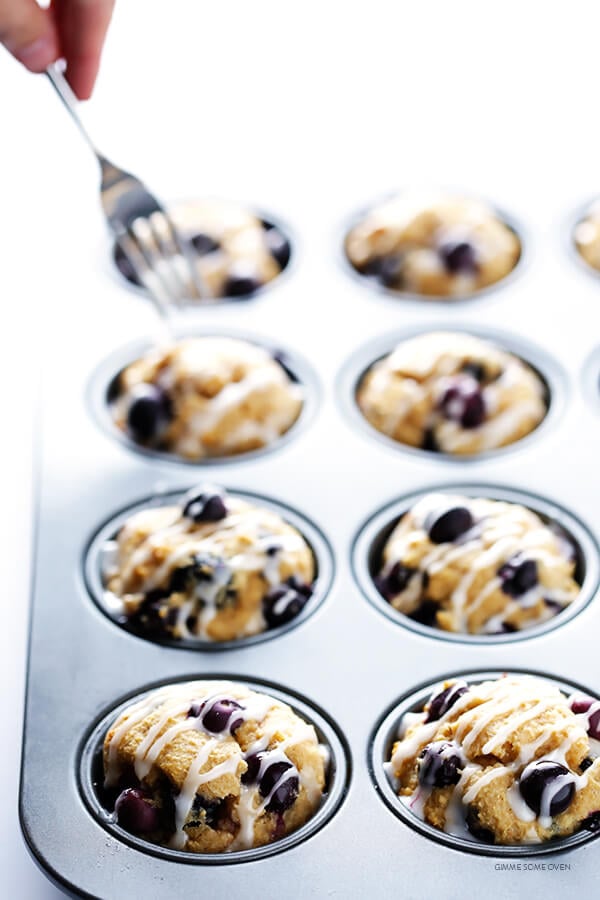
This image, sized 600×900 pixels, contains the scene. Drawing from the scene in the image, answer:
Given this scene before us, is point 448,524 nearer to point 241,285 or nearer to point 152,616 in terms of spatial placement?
point 152,616

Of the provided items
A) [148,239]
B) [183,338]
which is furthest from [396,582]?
[148,239]

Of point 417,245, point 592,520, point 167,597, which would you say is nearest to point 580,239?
point 417,245

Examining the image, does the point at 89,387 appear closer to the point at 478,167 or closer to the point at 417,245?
the point at 417,245

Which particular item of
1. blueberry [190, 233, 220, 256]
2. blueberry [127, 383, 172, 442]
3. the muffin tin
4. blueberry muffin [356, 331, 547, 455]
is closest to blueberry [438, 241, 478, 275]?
the muffin tin

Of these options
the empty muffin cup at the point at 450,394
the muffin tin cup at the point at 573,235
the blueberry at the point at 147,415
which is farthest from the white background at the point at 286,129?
the blueberry at the point at 147,415

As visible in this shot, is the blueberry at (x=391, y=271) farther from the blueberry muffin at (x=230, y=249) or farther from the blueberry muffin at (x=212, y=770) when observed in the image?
the blueberry muffin at (x=212, y=770)

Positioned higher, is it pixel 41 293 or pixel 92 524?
pixel 41 293
